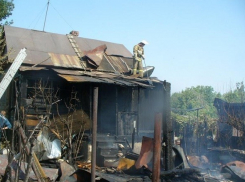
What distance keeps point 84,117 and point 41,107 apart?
187 cm

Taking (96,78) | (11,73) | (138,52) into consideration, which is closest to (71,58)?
(96,78)

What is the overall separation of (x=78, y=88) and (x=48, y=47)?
9.23 ft

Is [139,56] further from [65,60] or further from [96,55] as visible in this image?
[65,60]

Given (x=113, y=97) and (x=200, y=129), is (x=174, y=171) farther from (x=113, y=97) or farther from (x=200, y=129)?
(x=200, y=129)

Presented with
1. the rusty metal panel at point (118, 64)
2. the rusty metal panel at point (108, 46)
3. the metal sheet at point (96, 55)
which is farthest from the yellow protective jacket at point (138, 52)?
the rusty metal panel at point (108, 46)

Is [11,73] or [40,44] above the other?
[40,44]

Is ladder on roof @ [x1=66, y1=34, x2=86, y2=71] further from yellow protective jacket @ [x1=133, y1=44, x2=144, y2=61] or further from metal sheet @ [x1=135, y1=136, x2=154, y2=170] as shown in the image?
metal sheet @ [x1=135, y1=136, x2=154, y2=170]

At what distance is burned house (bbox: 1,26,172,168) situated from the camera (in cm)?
1174

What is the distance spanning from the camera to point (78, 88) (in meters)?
13.1

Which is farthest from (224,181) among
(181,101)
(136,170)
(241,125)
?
(181,101)

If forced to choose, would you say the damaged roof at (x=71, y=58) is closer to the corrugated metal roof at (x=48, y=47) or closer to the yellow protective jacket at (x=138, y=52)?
the corrugated metal roof at (x=48, y=47)

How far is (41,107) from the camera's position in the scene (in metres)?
12.3

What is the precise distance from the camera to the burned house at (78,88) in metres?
11.7

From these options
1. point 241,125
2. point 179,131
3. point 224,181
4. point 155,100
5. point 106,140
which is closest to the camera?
point 224,181
